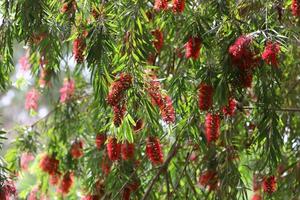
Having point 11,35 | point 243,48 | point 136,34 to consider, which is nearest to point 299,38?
point 243,48

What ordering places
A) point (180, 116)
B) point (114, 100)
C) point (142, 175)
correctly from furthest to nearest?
point (142, 175) → point (180, 116) → point (114, 100)

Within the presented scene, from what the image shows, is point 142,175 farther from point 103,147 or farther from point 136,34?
point 136,34

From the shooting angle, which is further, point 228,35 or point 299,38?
point 299,38

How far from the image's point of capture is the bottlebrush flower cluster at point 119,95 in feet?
6.49

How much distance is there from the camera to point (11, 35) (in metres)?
2.47

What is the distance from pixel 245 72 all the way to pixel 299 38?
1.58 feet

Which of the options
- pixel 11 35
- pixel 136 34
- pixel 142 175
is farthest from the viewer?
pixel 142 175

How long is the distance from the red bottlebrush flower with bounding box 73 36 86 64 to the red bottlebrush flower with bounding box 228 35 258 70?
20.9 inches

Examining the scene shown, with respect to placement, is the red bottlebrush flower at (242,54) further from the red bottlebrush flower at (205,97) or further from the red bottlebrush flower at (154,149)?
the red bottlebrush flower at (154,149)

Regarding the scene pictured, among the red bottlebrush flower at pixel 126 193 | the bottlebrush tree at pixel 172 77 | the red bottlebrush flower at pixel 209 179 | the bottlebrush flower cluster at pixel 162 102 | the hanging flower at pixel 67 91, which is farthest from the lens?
the hanging flower at pixel 67 91

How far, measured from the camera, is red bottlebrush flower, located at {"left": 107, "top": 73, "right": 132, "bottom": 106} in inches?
77.8

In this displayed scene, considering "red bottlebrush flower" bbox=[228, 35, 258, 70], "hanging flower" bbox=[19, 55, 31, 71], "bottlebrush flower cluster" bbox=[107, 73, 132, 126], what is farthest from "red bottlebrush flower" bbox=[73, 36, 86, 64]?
"hanging flower" bbox=[19, 55, 31, 71]

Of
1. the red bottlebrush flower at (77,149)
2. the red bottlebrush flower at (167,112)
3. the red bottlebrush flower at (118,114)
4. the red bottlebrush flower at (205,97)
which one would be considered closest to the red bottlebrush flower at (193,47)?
the red bottlebrush flower at (205,97)

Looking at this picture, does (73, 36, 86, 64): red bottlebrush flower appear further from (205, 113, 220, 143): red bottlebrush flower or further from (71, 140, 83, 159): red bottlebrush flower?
(71, 140, 83, 159): red bottlebrush flower
